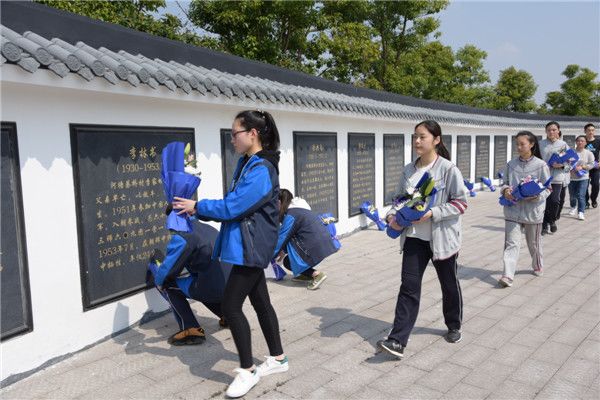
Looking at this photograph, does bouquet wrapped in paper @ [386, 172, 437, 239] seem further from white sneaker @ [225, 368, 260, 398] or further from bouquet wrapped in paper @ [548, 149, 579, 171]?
bouquet wrapped in paper @ [548, 149, 579, 171]

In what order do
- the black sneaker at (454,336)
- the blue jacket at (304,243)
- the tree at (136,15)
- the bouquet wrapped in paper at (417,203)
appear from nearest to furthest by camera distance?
the bouquet wrapped in paper at (417,203) < the black sneaker at (454,336) < the blue jacket at (304,243) < the tree at (136,15)

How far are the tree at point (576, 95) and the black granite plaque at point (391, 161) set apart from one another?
27781 millimetres

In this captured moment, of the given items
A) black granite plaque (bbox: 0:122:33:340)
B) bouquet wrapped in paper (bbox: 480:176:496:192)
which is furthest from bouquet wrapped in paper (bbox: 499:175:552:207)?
bouquet wrapped in paper (bbox: 480:176:496:192)

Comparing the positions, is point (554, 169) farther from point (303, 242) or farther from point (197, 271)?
point (197, 271)

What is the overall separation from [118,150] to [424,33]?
19675mm

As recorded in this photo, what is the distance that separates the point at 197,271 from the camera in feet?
12.8

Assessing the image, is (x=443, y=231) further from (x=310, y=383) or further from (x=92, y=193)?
(x=92, y=193)

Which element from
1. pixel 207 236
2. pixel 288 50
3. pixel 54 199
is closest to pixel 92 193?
pixel 54 199

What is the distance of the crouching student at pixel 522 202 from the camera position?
5363mm

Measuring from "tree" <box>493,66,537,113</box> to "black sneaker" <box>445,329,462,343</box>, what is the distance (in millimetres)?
30981

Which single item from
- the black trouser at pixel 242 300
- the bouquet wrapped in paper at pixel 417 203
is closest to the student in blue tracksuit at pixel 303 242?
the bouquet wrapped in paper at pixel 417 203

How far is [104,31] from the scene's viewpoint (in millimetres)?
4414

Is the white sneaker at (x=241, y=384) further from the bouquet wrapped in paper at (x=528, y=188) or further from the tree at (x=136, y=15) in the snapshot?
the tree at (x=136, y=15)

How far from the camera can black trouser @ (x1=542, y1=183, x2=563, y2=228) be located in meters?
7.85
